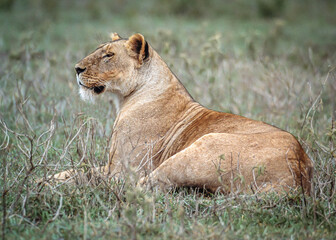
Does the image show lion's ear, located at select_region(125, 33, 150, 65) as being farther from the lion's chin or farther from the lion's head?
the lion's chin

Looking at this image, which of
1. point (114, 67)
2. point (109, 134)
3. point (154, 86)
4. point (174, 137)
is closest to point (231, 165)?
point (174, 137)

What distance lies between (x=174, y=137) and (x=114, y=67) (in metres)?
0.91

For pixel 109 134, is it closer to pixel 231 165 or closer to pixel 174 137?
pixel 174 137

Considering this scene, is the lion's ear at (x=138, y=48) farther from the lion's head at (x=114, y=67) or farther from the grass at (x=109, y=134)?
the grass at (x=109, y=134)

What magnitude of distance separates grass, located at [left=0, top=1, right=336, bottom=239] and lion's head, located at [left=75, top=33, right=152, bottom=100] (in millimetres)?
359

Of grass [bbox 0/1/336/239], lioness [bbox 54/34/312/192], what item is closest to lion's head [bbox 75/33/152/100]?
lioness [bbox 54/34/312/192]

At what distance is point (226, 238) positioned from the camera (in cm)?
281

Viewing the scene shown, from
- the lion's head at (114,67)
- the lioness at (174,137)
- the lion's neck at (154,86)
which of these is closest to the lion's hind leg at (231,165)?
the lioness at (174,137)

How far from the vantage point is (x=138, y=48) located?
14.8 ft

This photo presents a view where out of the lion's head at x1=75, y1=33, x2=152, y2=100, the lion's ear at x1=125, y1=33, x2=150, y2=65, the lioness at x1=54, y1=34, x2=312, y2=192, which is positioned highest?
the lion's ear at x1=125, y1=33, x2=150, y2=65

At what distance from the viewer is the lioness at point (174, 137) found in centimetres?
351

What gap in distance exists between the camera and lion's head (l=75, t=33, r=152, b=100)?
4.44 metres

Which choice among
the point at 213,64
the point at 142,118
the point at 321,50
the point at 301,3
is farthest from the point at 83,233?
the point at 301,3

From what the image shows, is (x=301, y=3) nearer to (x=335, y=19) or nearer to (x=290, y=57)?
(x=335, y=19)
